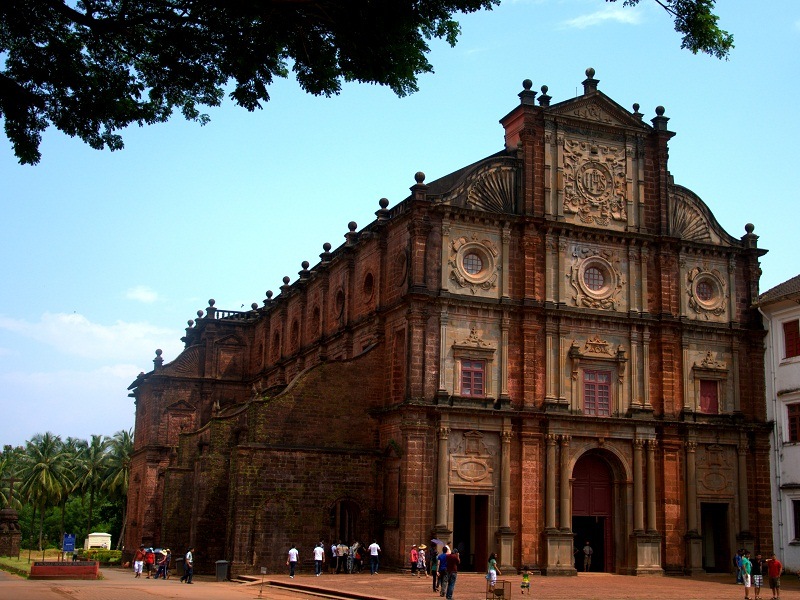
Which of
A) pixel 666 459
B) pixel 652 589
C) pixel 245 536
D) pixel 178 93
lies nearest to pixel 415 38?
pixel 178 93

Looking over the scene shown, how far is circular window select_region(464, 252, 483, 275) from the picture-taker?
37344mm

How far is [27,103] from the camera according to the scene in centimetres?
1331

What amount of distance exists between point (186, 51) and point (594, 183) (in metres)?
28.2

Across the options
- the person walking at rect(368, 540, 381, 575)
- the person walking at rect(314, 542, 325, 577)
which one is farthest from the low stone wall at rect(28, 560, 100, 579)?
the person walking at rect(368, 540, 381, 575)

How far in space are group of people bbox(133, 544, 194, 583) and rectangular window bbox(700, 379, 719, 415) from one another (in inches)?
810

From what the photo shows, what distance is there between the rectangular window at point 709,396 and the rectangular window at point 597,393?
426 centimetres

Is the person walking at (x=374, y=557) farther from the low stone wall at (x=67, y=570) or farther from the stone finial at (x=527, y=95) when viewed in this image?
the stone finial at (x=527, y=95)

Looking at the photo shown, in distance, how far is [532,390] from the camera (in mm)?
36844

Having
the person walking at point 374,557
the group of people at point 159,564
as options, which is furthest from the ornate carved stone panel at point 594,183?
the group of people at point 159,564

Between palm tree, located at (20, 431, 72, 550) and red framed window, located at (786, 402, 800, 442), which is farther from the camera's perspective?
palm tree, located at (20, 431, 72, 550)

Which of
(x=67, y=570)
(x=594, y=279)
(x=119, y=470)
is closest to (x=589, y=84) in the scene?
(x=594, y=279)

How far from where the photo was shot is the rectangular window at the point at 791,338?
39.5 metres

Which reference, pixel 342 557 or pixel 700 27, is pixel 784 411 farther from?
pixel 700 27

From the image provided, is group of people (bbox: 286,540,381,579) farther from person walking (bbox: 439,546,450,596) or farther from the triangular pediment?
the triangular pediment
